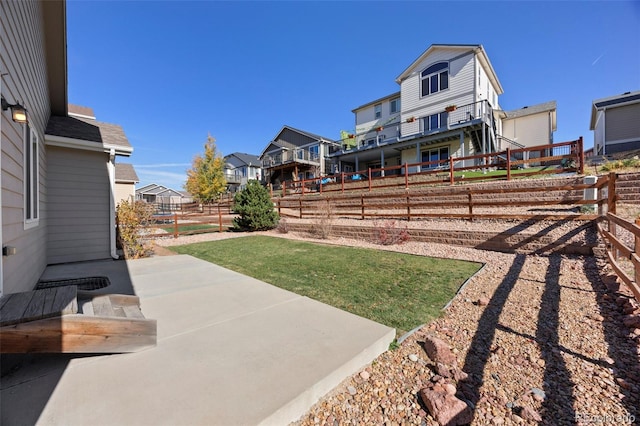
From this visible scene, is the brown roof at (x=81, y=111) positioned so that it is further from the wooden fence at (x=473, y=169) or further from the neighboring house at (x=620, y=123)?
the neighboring house at (x=620, y=123)

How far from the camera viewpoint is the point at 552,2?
902 centimetres

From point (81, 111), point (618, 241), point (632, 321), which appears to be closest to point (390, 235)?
point (618, 241)

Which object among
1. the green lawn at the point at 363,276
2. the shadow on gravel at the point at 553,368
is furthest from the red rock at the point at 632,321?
the green lawn at the point at 363,276

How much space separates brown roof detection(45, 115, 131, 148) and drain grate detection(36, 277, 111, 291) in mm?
3112

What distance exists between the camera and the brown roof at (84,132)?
5576 millimetres

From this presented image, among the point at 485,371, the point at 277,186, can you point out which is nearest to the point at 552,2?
the point at 485,371

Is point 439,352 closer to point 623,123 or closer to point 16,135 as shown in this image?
point 16,135

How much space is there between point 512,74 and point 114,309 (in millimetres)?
27796

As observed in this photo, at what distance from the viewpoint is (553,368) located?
2.20 meters

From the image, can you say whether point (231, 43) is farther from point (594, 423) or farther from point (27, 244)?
point (594, 423)

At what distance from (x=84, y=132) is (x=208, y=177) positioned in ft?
70.2

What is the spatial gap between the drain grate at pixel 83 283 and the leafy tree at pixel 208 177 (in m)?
23.0

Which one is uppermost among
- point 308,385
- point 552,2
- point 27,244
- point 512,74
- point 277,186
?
point 512,74

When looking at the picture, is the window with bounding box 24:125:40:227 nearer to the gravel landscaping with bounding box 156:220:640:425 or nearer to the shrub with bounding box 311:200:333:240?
the gravel landscaping with bounding box 156:220:640:425
